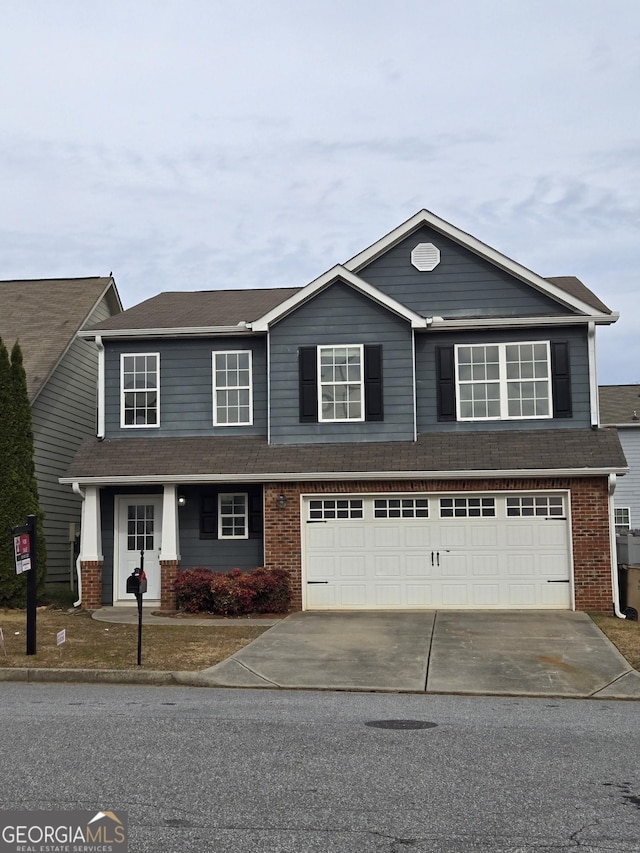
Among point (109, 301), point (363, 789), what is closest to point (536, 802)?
point (363, 789)

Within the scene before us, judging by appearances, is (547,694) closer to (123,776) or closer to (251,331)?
(123,776)

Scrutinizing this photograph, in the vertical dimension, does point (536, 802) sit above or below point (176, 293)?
below

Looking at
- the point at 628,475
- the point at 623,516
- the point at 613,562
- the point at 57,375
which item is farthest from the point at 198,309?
the point at 623,516

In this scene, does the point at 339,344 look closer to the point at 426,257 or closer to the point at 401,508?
the point at 426,257

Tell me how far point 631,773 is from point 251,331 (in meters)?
14.5

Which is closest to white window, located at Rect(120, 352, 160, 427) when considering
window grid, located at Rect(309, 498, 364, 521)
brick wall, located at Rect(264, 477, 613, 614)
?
brick wall, located at Rect(264, 477, 613, 614)

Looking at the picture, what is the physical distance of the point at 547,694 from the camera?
38.4 feet

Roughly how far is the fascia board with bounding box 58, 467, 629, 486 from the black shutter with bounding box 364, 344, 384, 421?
65.3 inches

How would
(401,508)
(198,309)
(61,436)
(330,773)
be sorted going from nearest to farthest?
1. (330,773)
2. (401,508)
3. (198,309)
4. (61,436)

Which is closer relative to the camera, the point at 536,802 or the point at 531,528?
the point at 536,802

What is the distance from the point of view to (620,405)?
35812 mm

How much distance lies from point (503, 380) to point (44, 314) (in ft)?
40.7

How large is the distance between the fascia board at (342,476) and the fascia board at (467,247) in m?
3.46

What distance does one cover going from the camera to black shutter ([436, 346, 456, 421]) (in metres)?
20.0
